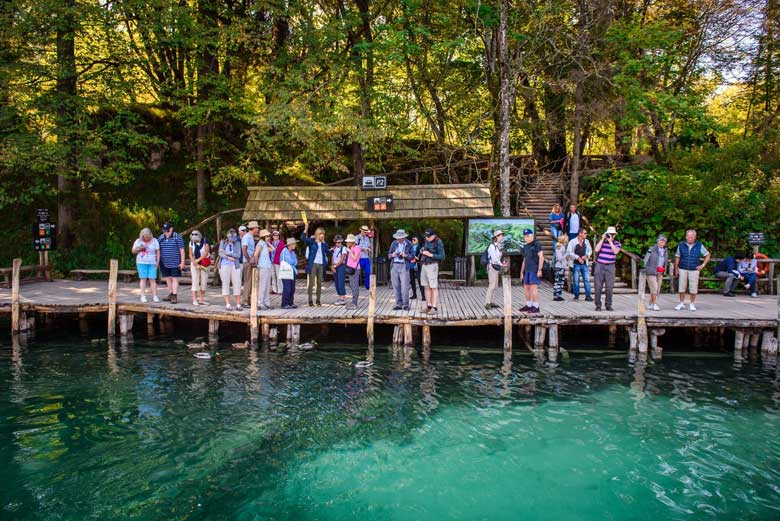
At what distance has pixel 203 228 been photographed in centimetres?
2262

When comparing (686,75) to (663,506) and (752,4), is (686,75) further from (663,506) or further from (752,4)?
(663,506)

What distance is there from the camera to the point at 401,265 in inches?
520

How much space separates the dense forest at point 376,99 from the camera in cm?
1909

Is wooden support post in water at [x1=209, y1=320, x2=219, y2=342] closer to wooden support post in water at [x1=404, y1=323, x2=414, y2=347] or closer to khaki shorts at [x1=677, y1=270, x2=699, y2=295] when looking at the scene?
wooden support post in water at [x1=404, y1=323, x2=414, y2=347]

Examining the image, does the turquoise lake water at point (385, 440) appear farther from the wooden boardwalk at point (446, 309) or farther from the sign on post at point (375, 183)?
the sign on post at point (375, 183)

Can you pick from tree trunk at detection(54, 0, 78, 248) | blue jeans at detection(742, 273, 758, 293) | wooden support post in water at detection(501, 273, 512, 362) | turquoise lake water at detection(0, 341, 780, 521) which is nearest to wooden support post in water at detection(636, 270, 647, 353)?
turquoise lake water at detection(0, 341, 780, 521)

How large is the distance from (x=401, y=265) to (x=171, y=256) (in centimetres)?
598

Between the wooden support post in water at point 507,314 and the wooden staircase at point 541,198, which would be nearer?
the wooden support post in water at point 507,314

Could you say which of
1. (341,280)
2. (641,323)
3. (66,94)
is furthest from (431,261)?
(66,94)

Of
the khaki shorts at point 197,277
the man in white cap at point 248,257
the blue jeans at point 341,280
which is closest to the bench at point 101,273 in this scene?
the khaki shorts at point 197,277

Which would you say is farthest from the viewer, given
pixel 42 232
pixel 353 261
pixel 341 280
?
pixel 42 232

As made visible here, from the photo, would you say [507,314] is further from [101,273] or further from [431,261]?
[101,273]

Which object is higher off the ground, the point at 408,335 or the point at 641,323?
the point at 641,323

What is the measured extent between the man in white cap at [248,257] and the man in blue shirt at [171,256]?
168cm
